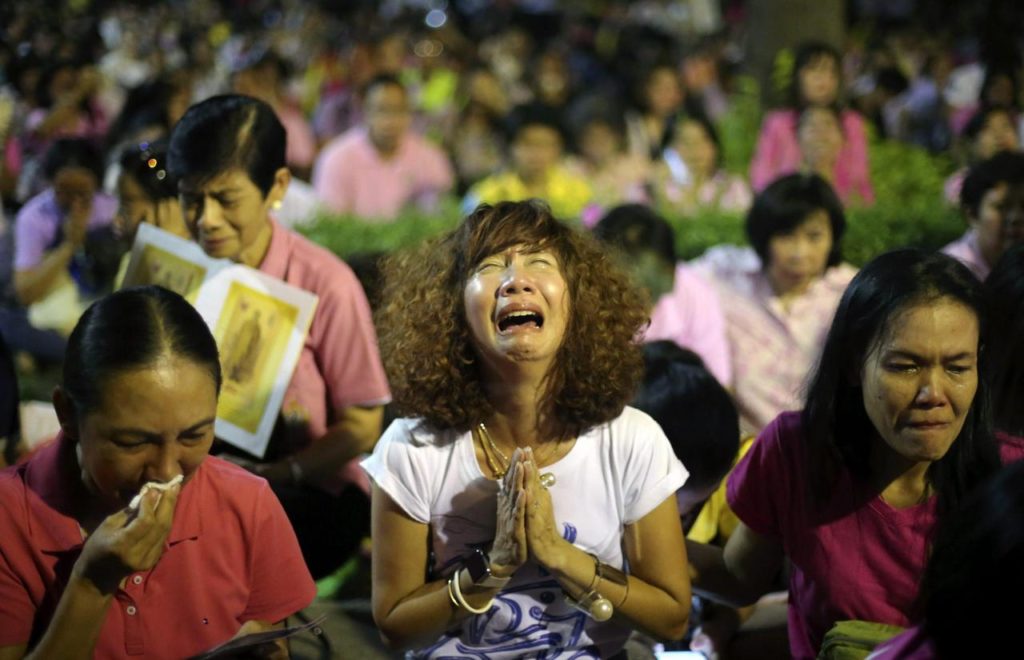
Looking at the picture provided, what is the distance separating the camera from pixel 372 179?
9211mm

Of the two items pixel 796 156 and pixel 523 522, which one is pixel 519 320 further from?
pixel 796 156

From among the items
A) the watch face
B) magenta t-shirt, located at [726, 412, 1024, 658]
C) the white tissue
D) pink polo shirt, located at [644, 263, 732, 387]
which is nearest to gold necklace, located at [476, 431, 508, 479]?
the watch face

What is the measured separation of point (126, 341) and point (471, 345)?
761 mm

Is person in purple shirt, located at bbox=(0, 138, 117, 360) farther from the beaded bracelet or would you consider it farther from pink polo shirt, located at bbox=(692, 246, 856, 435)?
the beaded bracelet

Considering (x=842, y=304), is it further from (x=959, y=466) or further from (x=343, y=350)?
(x=343, y=350)

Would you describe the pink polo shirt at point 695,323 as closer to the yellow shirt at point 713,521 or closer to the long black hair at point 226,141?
the yellow shirt at point 713,521

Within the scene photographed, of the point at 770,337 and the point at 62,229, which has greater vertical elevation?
the point at 62,229

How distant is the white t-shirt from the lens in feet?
9.48

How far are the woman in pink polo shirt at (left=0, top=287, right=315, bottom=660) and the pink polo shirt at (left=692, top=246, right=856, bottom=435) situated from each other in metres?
2.88

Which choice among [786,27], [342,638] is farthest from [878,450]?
[786,27]

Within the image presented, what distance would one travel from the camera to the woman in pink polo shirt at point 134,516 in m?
2.54

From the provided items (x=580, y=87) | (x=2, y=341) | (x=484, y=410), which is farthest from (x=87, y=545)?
(x=580, y=87)

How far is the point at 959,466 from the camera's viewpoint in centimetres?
291

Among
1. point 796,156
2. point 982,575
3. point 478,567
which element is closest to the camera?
point 982,575
